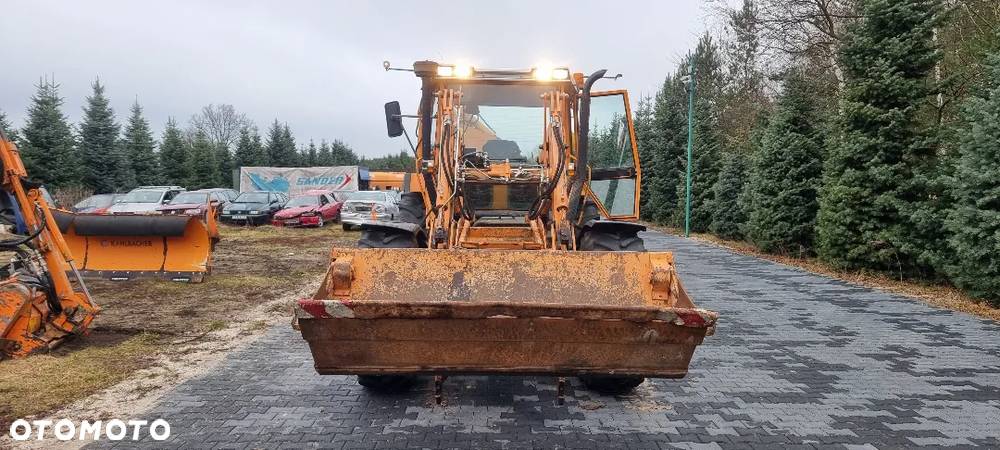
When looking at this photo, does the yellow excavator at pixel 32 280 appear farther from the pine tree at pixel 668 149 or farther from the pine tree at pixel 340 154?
the pine tree at pixel 340 154

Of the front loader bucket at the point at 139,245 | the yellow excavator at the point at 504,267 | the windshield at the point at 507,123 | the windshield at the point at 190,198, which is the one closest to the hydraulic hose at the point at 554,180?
the yellow excavator at the point at 504,267

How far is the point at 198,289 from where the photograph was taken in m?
10.1

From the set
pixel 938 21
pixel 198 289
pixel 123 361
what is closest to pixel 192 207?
pixel 198 289

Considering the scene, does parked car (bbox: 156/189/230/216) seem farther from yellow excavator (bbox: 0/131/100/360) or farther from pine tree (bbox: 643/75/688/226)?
pine tree (bbox: 643/75/688/226)

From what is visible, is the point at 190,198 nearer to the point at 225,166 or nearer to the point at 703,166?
the point at 703,166

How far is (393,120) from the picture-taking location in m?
6.65

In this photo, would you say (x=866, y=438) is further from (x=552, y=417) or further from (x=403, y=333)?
(x=403, y=333)

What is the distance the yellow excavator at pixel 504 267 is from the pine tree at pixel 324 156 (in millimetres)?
57708

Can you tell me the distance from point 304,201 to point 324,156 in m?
40.2

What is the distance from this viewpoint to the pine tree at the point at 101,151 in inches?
1216

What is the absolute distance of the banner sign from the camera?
36.8 m

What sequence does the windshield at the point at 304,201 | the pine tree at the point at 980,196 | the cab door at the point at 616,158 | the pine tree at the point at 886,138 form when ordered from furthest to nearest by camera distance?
the windshield at the point at 304,201 → the pine tree at the point at 886,138 → the pine tree at the point at 980,196 → the cab door at the point at 616,158

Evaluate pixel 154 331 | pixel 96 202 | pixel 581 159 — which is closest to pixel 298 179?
pixel 96 202

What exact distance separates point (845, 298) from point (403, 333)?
28.9ft
